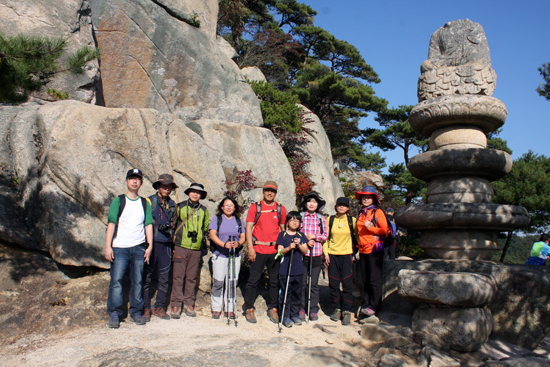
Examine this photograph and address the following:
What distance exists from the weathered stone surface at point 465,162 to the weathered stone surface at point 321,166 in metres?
6.27

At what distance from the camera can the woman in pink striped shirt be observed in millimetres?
5355

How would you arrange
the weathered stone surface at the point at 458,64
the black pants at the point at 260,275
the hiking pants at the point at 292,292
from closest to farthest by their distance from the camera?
1. the hiking pants at the point at 292,292
2. the black pants at the point at 260,275
3. the weathered stone surface at the point at 458,64

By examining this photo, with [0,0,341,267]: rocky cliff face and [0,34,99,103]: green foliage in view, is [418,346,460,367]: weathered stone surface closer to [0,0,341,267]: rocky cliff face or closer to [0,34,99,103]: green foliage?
[0,0,341,267]: rocky cliff face

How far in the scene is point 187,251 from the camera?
210 inches

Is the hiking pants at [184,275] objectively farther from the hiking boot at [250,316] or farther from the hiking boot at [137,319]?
the hiking boot at [250,316]

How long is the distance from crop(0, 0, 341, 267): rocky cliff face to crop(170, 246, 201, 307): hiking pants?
1226mm

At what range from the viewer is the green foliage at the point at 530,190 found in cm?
1279

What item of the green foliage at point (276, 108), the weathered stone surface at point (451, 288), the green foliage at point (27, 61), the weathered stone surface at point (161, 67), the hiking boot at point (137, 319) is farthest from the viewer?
the green foliage at point (276, 108)

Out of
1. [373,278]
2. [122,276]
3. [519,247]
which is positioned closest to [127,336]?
[122,276]

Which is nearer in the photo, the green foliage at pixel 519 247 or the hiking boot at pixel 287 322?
the hiking boot at pixel 287 322

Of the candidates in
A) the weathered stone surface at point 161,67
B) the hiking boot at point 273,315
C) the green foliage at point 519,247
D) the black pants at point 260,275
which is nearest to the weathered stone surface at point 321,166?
the weathered stone surface at point 161,67

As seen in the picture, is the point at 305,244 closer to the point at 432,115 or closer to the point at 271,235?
the point at 271,235

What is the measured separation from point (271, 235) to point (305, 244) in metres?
0.54

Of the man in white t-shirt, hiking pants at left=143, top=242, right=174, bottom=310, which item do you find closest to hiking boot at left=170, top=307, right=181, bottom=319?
hiking pants at left=143, top=242, right=174, bottom=310
